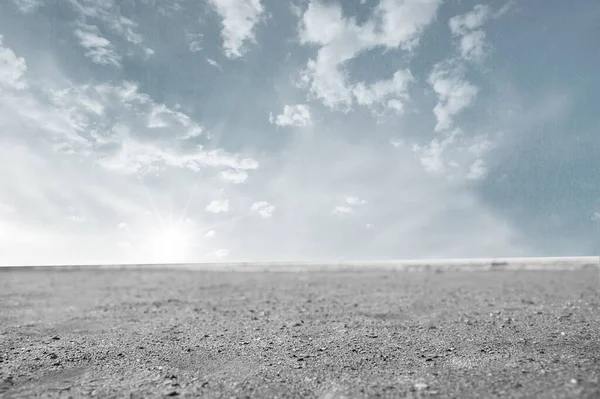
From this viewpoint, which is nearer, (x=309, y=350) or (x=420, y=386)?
(x=420, y=386)

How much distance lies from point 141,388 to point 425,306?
262 inches

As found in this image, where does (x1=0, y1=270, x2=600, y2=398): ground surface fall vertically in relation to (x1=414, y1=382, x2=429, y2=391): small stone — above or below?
above

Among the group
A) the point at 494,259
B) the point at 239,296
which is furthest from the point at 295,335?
the point at 494,259

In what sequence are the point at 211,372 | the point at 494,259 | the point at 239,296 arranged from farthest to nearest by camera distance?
the point at 494,259 → the point at 239,296 → the point at 211,372

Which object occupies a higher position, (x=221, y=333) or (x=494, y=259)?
(x=494, y=259)

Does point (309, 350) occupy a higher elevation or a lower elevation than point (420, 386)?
higher

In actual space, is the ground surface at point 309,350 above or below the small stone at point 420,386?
above

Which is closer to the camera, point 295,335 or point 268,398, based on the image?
point 268,398

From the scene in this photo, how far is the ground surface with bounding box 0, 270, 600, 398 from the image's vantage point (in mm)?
4105

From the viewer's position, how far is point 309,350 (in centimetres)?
546

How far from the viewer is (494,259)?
27.2 metres

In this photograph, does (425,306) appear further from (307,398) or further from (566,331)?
(307,398)

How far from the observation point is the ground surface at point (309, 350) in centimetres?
411

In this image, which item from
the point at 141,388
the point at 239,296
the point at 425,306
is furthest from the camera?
the point at 239,296
